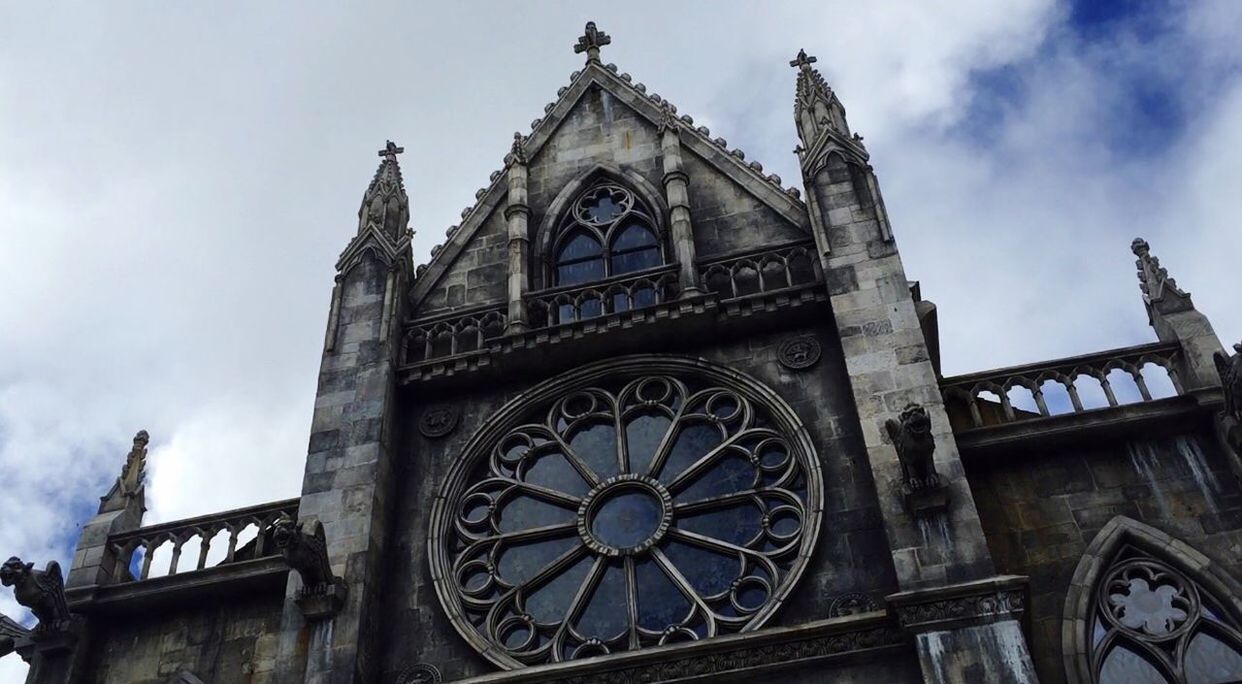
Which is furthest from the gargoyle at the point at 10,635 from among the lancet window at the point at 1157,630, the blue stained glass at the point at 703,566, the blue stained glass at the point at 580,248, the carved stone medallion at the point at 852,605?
the lancet window at the point at 1157,630

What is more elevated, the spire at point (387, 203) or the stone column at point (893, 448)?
the spire at point (387, 203)

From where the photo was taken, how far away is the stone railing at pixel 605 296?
15.7 meters

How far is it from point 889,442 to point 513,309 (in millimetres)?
5408

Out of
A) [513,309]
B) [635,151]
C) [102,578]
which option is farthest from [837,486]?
[102,578]

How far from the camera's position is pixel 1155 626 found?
11656mm

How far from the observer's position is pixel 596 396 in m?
14.9

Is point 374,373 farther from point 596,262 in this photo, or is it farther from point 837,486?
point 837,486

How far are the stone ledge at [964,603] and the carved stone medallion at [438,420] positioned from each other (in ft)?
20.1

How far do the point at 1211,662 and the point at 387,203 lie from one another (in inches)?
472

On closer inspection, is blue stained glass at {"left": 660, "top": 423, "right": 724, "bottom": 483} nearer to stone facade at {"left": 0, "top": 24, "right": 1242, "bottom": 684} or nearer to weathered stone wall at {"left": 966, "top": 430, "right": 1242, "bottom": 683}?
stone facade at {"left": 0, "top": 24, "right": 1242, "bottom": 684}

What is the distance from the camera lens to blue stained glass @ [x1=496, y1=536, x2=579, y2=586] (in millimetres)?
13406

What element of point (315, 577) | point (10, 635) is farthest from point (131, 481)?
point (315, 577)

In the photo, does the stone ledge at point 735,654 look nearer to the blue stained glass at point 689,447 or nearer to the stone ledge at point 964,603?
the stone ledge at point 964,603

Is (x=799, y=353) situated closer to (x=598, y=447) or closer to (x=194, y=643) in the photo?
(x=598, y=447)
